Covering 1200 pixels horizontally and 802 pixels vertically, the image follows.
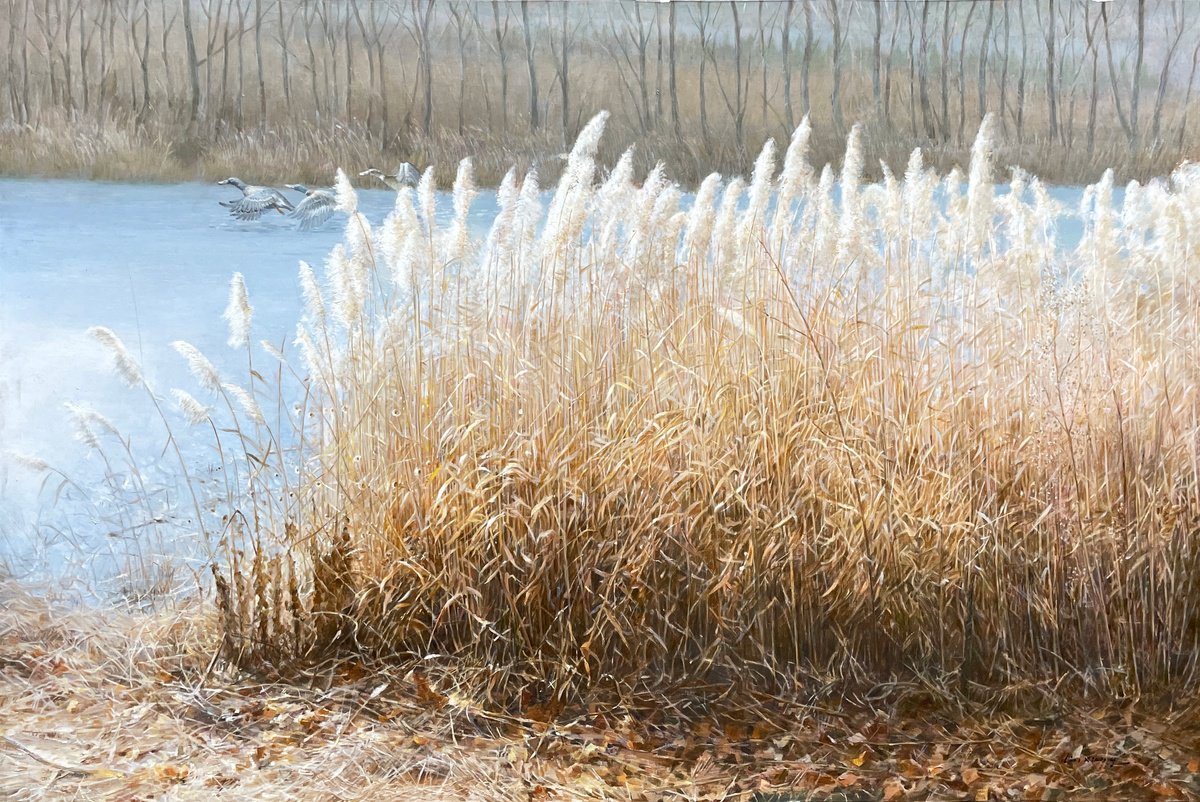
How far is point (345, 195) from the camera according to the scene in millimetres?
2172

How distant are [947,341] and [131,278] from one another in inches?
73.4

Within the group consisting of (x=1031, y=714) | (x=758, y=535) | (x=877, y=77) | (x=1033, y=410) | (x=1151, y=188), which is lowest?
(x=1031, y=714)

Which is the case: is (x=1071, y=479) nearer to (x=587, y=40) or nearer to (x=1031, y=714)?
Answer: (x=1031, y=714)

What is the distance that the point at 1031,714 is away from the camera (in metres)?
2.19

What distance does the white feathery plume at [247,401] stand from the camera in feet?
7.16

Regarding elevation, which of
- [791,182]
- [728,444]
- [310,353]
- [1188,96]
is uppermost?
[1188,96]

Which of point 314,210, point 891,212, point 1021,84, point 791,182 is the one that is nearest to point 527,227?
point 314,210

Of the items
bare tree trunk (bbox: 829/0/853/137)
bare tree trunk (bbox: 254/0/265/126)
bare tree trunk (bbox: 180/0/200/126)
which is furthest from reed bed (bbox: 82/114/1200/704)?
bare tree trunk (bbox: 180/0/200/126)

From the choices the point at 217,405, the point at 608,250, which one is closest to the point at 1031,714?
the point at 608,250

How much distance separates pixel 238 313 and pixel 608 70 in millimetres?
1004

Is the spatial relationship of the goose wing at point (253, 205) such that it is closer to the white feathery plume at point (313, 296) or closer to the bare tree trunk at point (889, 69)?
the white feathery plume at point (313, 296)

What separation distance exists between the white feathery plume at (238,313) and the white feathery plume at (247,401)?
0.32ft

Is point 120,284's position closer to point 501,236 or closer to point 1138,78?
point 501,236

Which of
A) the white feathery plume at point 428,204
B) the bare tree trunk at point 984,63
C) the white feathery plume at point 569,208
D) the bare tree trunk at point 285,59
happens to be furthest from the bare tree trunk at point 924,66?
the bare tree trunk at point 285,59
